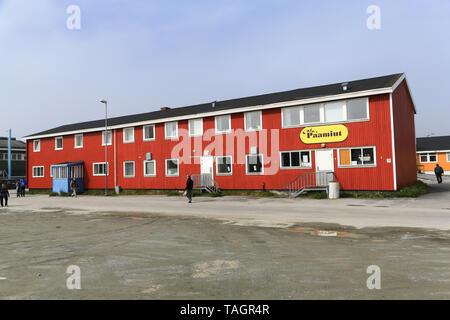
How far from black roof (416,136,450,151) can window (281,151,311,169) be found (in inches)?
1235

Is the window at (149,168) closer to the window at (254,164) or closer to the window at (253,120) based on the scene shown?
the window at (254,164)

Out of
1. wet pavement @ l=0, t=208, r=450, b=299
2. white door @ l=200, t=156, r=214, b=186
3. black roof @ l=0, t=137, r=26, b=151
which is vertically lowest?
wet pavement @ l=0, t=208, r=450, b=299

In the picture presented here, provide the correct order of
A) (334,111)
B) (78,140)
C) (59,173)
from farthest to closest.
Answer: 1. (78,140)
2. (59,173)
3. (334,111)

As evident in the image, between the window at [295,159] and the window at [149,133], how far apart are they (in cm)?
1258

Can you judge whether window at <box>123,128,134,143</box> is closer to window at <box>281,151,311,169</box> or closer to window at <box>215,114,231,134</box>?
window at <box>215,114,231,134</box>

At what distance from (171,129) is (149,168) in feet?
13.7

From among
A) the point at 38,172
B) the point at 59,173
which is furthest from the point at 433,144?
the point at 38,172

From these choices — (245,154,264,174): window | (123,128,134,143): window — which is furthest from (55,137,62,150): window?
(245,154,264,174): window

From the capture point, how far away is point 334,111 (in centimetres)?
2250

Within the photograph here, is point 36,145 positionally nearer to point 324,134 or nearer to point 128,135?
point 128,135

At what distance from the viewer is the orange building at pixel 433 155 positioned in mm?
44812

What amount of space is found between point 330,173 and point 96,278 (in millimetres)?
18630

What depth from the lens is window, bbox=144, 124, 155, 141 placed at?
101 feet
